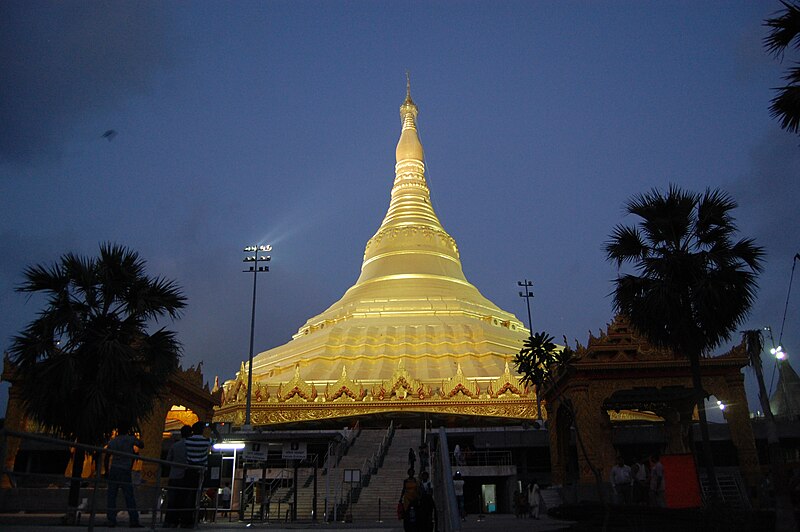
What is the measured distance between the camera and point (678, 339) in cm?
1573

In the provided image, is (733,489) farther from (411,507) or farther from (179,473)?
(179,473)

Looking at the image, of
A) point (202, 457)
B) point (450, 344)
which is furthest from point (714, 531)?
point (450, 344)

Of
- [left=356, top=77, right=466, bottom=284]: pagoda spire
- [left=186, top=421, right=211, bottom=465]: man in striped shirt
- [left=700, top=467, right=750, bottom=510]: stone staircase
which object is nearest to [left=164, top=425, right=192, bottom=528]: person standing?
[left=186, top=421, right=211, bottom=465]: man in striped shirt

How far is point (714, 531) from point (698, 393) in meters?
5.52

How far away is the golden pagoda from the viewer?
32.4 m

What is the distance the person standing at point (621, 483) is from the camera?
16453 millimetres

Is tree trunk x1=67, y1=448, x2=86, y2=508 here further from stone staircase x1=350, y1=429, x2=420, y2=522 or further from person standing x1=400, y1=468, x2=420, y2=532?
stone staircase x1=350, y1=429, x2=420, y2=522

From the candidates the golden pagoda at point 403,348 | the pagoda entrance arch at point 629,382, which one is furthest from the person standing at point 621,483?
the golden pagoda at point 403,348

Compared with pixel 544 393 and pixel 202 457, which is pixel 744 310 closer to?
pixel 544 393

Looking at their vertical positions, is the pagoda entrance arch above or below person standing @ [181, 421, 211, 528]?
above

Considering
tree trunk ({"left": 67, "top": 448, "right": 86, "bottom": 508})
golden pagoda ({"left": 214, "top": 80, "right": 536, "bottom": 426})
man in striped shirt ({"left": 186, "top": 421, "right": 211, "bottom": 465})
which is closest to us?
tree trunk ({"left": 67, "top": 448, "right": 86, "bottom": 508})

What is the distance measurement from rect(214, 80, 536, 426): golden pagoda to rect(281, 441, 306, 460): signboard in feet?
56.7

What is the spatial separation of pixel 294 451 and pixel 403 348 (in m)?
23.1

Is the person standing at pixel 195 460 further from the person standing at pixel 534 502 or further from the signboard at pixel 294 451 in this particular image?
the person standing at pixel 534 502
